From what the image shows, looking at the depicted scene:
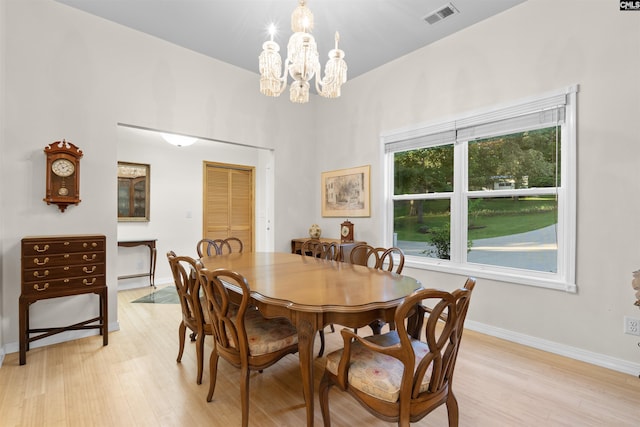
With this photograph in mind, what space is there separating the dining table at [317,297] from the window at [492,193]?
1513mm

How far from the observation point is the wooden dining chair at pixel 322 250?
262 centimetres

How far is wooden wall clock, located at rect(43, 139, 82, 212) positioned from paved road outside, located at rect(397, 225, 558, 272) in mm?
3959

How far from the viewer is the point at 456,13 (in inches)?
116

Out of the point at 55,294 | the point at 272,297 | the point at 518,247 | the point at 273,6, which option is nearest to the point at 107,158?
the point at 55,294

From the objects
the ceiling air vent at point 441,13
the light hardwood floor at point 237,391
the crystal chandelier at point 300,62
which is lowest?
the light hardwood floor at point 237,391

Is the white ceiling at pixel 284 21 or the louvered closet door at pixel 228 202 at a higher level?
the white ceiling at pixel 284 21

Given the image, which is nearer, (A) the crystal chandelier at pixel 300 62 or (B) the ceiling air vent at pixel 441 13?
(A) the crystal chandelier at pixel 300 62

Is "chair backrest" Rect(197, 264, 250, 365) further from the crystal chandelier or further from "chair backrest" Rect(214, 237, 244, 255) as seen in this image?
"chair backrest" Rect(214, 237, 244, 255)

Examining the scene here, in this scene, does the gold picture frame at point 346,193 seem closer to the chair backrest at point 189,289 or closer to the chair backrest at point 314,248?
the chair backrest at point 314,248

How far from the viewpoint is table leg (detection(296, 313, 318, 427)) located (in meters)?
1.52

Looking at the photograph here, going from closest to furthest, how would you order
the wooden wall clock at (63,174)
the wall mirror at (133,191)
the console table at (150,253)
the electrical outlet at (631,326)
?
the electrical outlet at (631,326) < the wooden wall clock at (63,174) < the console table at (150,253) < the wall mirror at (133,191)

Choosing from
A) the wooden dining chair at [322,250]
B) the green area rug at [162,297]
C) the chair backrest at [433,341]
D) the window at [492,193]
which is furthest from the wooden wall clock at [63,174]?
the window at [492,193]

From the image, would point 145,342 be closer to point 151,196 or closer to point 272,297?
point 272,297

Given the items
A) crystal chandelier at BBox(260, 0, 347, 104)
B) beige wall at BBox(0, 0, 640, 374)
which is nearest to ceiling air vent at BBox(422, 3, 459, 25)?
beige wall at BBox(0, 0, 640, 374)
